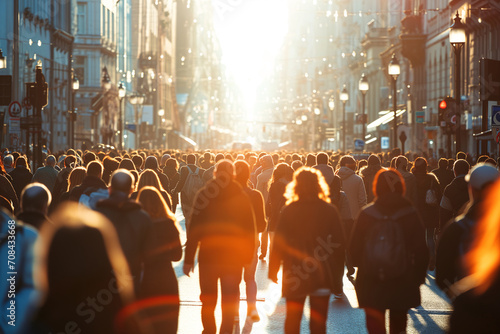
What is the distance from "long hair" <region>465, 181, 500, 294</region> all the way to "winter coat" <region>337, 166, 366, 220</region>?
7832 millimetres

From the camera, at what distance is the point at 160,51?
120 meters

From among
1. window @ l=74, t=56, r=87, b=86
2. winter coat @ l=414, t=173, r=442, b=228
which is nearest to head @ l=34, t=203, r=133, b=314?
winter coat @ l=414, t=173, r=442, b=228

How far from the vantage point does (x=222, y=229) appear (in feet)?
31.3

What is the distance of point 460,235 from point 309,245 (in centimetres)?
164

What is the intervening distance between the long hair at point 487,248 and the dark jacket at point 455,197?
7395 mm

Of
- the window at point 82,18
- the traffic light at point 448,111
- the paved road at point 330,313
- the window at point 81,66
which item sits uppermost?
the window at point 82,18

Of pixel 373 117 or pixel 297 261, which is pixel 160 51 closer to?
pixel 373 117

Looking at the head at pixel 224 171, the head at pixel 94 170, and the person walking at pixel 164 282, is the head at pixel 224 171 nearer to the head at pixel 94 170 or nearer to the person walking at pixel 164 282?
the person walking at pixel 164 282

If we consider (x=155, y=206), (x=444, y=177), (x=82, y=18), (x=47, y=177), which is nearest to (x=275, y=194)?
(x=444, y=177)

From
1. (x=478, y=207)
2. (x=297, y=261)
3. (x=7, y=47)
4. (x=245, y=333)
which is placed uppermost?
(x=7, y=47)

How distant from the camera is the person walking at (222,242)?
955 centimetres

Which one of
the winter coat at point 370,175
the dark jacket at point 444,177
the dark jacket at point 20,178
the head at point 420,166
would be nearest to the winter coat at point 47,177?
the dark jacket at point 20,178

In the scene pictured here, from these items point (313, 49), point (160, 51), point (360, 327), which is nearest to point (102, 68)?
point (160, 51)

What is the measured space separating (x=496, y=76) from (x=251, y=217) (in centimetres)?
1473
